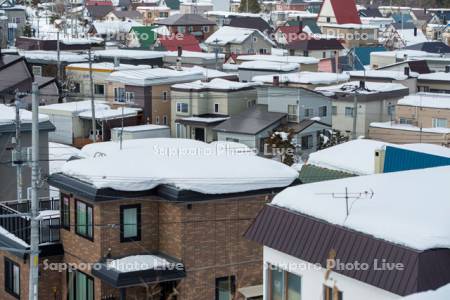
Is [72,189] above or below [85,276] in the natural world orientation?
above

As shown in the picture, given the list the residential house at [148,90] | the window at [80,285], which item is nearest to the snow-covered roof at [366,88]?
the residential house at [148,90]

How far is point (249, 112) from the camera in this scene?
93.5 feet

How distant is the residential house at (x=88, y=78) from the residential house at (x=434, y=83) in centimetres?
1063

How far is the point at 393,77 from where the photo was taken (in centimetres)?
3438

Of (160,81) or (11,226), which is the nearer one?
(11,226)

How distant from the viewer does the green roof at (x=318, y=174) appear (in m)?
14.6

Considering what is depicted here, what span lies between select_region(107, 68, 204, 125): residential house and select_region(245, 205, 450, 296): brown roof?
23.2m

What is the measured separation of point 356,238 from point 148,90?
24329mm

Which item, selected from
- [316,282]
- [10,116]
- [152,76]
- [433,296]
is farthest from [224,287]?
[152,76]

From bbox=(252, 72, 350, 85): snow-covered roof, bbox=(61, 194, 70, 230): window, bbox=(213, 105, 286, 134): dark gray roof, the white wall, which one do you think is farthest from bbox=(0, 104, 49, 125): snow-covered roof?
bbox=(252, 72, 350, 85): snow-covered roof

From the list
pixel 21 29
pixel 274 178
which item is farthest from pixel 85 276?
pixel 21 29

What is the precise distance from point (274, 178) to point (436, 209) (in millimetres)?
4107

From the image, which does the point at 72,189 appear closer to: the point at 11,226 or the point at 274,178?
the point at 11,226

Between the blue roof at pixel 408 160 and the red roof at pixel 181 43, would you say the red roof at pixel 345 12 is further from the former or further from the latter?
the blue roof at pixel 408 160
